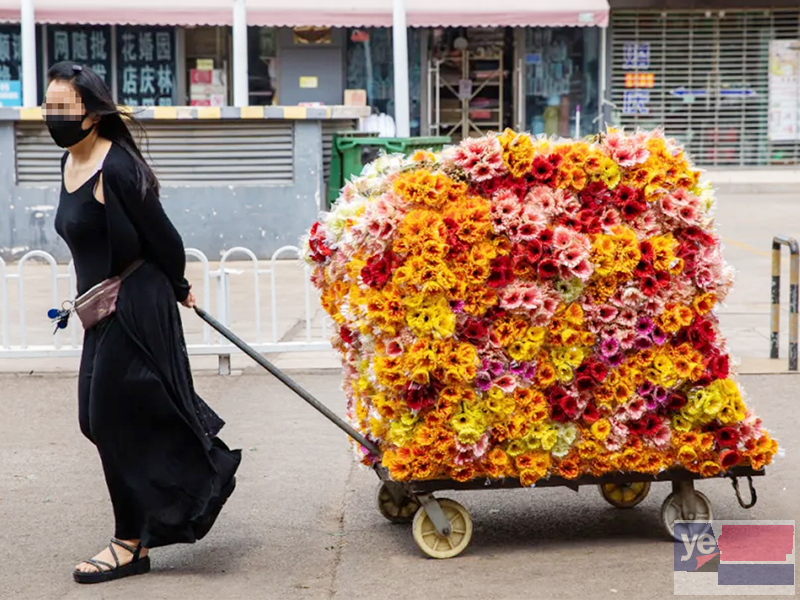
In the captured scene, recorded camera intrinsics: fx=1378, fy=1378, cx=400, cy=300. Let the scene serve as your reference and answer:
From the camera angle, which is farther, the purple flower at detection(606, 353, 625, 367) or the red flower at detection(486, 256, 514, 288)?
the purple flower at detection(606, 353, 625, 367)

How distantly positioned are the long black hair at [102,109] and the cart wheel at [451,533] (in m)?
1.56

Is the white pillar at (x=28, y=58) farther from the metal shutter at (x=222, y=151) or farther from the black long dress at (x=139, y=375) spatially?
the black long dress at (x=139, y=375)

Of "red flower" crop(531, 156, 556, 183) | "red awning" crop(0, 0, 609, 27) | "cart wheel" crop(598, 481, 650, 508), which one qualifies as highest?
"red awning" crop(0, 0, 609, 27)

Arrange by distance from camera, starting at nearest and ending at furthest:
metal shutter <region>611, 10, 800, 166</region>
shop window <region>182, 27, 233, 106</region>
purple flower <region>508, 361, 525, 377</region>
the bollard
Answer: purple flower <region>508, 361, 525, 377</region> → the bollard → shop window <region>182, 27, 233, 106</region> → metal shutter <region>611, 10, 800, 166</region>

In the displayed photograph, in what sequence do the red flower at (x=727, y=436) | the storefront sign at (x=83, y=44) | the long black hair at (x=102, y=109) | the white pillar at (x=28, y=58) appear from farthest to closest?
the storefront sign at (x=83, y=44) < the white pillar at (x=28, y=58) < the red flower at (x=727, y=436) < the long black hair at (x=102, y=109)

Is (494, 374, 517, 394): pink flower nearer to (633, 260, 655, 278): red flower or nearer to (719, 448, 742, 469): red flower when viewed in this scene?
(633, 260, 655, 278): red flower

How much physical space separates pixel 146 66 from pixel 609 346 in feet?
62.1

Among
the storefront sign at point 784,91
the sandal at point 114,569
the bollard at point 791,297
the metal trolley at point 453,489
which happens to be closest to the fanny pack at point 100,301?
the metal trolley at point 453,489

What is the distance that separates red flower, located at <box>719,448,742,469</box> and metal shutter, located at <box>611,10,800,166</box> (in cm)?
1848

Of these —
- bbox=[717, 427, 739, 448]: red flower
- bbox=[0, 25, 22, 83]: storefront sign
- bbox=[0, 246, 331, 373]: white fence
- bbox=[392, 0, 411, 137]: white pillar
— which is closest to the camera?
bbox=[717, 427, 739, 448]: red flower

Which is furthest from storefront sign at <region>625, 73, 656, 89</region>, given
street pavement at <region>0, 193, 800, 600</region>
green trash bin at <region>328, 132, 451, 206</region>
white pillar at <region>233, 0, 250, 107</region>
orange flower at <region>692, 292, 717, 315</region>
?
orange flower at <region>692, 292, 717, 315</region>

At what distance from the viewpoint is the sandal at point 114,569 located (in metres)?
4.96

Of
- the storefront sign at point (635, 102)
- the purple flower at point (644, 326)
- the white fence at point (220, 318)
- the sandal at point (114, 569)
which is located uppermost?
the storefront sign at point (635, 102)

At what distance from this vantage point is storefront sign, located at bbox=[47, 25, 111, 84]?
22594mm
